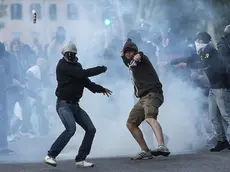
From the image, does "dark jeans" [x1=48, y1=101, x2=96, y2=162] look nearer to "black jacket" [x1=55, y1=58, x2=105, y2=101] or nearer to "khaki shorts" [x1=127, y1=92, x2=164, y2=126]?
"black jacket" [x1=55, y1=58, x2=105, y2=101]

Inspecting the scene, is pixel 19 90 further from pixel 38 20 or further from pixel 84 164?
pixel 84 164

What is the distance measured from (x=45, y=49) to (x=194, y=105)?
14.7 ft

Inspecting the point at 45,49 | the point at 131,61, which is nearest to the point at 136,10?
→ the point at 45,49

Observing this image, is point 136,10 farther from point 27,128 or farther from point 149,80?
point 149,80

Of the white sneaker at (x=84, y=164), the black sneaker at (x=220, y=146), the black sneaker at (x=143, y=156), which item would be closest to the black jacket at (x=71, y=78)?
the white sneaker at (x=84, y=164)

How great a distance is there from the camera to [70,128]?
9.13 m

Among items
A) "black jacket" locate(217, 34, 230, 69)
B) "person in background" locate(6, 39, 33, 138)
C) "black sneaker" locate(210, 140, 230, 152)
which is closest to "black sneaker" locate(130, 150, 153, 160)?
"black sneaker" locate(210, 140, 230, 152)

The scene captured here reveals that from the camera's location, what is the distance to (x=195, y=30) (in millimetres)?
15102

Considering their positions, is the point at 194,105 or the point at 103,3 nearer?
the point at 194,105

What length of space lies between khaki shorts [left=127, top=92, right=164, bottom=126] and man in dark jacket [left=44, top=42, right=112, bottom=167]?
75 centimetres

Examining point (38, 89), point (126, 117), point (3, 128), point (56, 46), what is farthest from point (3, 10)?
point (126, 117)

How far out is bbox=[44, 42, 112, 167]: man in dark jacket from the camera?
29.9 feet

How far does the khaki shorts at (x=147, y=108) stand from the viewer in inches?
376

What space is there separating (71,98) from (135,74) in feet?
3.16
